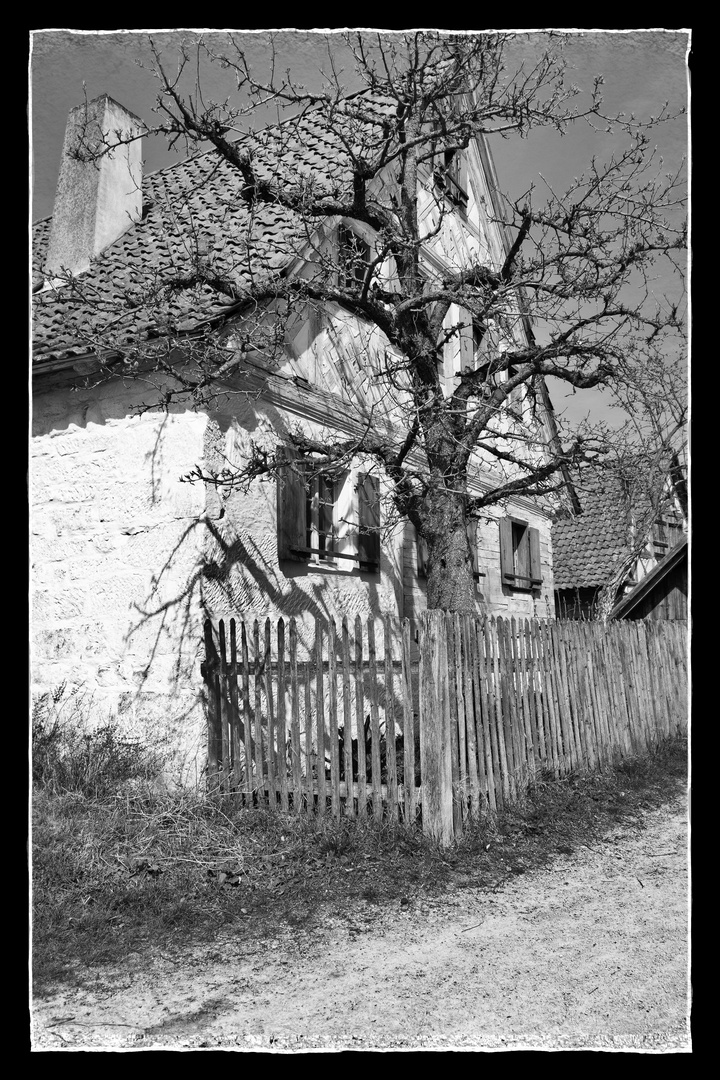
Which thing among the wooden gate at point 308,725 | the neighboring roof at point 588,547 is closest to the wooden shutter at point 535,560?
the neighboring roof at point 588,547

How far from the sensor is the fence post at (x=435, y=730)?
5.55 m

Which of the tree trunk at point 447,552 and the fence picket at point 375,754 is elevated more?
the tree trunk at point 447,552

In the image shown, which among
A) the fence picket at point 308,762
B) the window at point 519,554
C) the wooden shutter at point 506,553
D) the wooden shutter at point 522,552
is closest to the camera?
the fence picket at point 308,762

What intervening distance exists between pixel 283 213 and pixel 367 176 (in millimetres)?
2345

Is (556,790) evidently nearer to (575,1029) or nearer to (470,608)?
(470,608)

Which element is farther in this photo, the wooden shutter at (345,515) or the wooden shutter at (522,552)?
the wooden shutter at (522,552)

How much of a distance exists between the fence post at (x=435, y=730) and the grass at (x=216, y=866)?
0.16m

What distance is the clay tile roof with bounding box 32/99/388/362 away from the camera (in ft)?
22.7

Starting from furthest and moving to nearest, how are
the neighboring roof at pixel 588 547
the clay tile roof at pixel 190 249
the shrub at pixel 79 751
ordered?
1. the neighboring roof at pixel 588 547
2. the clay tile roof at pixel 190 249
3. the shrub at pixel 79 751

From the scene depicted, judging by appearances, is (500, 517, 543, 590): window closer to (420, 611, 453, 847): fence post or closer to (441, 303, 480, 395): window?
(441, 303, 480, 395): window

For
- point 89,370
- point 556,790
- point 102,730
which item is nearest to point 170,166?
point 89,370

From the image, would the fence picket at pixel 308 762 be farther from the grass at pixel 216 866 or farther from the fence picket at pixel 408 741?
the fence picket at pixel 408 741

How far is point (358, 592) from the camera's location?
29.5 ft

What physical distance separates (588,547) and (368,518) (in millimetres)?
9952
